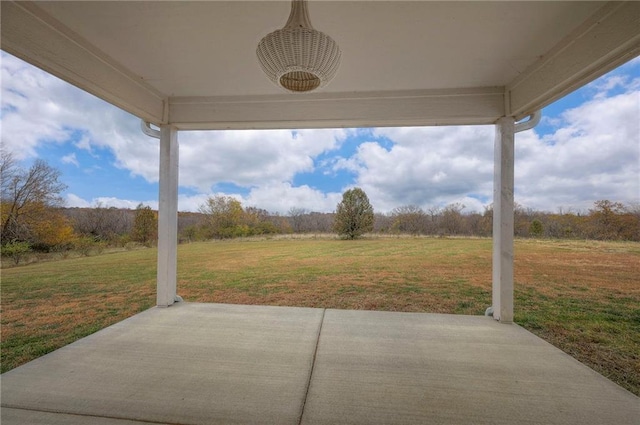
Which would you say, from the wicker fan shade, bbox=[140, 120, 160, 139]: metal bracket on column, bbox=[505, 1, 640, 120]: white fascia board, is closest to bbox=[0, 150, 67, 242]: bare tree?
bbox=[140, 120, 160, 139]: metal bracket on column

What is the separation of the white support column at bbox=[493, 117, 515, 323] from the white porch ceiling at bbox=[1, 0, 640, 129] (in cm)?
24

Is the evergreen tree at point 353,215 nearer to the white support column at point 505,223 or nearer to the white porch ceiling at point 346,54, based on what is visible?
the white porch ceiling at point 346,54

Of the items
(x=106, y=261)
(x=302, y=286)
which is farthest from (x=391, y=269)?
(x=106, y=261)

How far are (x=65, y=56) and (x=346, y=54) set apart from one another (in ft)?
6.50

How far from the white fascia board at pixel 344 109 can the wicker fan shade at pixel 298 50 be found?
4.88 feet

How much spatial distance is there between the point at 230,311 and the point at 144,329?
0.76 meters

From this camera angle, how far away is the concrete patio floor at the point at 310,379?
1.20 meters

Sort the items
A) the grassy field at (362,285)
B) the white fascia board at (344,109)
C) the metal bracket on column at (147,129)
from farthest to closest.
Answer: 1. the metal bracket on column at (147,129)
2. the white fascia board at (344,109)
3. the grassy field at (362,285)

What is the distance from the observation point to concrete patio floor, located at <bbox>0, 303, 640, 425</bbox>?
1.20 meters

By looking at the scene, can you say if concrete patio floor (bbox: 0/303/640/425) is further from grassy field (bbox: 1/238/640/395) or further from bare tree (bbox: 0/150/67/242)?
bare tree (bbox: 0/150/67/242)

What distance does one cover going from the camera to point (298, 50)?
953mm

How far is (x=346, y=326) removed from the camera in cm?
227

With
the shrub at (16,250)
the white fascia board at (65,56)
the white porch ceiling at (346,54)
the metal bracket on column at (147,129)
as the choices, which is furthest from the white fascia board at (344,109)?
the shrub at (16,250)

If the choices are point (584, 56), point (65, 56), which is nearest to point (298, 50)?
point (65, 56)
